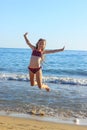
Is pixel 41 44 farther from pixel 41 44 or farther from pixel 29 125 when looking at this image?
pixel 29 125

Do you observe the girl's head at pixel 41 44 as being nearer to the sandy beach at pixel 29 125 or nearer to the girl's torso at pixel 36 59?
the girl's torso at pixel 36 59

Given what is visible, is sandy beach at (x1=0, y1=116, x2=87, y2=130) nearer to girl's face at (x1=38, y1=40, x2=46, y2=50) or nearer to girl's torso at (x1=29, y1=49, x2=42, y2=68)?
girl's torso at (x1=29, y1=49, x2=42, y2=68)

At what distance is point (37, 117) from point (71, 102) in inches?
143

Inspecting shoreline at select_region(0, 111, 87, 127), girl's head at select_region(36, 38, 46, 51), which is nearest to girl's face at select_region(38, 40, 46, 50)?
girl's head at select_region(36, 38, 46, 51)

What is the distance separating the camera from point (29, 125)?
13.3 m

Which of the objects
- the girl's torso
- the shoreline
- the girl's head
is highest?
the girl's head

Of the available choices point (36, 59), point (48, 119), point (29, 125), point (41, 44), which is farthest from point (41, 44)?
point (48, 119)

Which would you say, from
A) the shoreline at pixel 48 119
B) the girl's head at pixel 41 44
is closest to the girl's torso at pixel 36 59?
the girl's head at pixel 41 44

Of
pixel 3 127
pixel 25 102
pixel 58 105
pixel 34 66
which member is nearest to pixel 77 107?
pixel 58 105

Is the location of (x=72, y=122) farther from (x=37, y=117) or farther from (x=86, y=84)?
(x=86, y=84)

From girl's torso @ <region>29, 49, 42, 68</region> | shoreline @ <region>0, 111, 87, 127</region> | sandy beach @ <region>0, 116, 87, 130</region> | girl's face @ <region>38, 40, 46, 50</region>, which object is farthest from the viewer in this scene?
shoreline @ <region>0, 111, 87, 127</region>

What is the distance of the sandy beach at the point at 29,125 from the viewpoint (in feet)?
42.4

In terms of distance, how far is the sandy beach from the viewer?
12916mm

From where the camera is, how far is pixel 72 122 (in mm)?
14258
